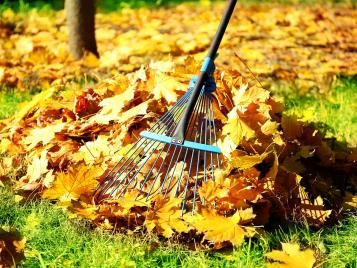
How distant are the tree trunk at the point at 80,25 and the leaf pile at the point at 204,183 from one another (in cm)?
148

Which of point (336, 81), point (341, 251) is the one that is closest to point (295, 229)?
point (341, 251)

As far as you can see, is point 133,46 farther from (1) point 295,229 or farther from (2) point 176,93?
(1) point 295,229

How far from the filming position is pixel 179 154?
235cm

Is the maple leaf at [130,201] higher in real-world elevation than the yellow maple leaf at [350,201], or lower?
higher

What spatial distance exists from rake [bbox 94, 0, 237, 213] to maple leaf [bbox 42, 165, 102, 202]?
41 millimetres

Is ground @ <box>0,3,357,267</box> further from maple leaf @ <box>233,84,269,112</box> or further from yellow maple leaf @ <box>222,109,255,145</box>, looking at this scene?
maple leaf @ <box>233,84,269,112</box>

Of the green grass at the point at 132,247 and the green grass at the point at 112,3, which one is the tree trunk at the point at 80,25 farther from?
the green grass at the point at 112,3

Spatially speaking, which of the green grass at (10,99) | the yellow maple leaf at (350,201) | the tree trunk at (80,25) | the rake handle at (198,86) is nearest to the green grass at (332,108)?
the yellow maple leaf at (350,201)

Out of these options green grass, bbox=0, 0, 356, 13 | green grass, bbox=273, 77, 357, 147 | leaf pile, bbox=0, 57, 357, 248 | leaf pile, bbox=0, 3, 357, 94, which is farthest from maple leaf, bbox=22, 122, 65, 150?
green grass, bbox=0, 0, 356, 13

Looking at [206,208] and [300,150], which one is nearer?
[206,208]

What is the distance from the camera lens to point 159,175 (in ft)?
8.15

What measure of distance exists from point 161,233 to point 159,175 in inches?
11.1

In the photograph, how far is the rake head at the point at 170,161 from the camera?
237cm

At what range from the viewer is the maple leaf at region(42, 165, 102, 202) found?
239 centimetres
